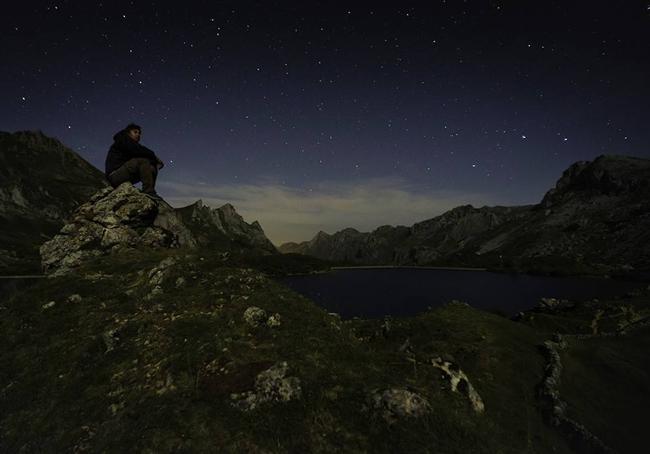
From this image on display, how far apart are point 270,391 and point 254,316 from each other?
573 centimetres

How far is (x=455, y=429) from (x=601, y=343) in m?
25.8

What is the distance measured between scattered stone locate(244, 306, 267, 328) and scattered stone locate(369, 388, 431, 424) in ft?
24.9

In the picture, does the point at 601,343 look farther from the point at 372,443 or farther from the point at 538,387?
the point at 372,443

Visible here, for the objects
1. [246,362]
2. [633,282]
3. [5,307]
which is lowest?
[633,282]

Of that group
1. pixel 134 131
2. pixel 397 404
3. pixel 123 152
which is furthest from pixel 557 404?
pixel 123 152

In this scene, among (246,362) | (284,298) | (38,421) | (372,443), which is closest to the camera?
(372,443)

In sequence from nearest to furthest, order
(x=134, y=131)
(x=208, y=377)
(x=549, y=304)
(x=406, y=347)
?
(x=208, y=377) → (x=406, y=347) → (x=134, y=131) → (x=549, y=304)

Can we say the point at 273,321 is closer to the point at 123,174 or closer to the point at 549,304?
the point at 123,174

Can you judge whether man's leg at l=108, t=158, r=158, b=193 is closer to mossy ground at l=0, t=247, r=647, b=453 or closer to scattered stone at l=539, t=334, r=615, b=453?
mossy ground at l=0, t=247, r=647, b=453

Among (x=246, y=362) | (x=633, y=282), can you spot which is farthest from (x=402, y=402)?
(x=633, y=282)

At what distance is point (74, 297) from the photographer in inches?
851

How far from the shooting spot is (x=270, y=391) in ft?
44.4

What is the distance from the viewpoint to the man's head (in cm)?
2670

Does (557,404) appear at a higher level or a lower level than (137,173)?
lower
